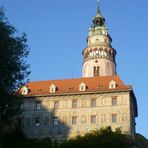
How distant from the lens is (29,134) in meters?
53.1

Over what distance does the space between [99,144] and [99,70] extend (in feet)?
96.6

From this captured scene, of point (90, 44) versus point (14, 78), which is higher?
point (90, 44)

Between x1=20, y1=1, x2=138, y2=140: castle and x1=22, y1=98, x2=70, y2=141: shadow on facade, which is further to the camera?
x1=22, y1=98, x2=70, y2=141: shadow on facade

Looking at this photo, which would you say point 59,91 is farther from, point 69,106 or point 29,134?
point 29,134

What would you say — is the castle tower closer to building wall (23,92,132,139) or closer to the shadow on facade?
building wall (23,92,132,139)

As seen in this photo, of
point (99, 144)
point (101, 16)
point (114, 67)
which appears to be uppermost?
point (101, 16)

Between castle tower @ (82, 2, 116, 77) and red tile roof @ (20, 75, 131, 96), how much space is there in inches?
459

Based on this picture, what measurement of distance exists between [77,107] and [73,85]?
413 cm

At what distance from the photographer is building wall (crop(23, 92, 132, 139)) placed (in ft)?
169

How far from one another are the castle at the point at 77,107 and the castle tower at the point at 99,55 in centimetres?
1204

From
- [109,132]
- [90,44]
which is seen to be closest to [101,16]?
[90,44]

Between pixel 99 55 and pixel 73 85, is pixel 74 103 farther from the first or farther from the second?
pixel 99 55

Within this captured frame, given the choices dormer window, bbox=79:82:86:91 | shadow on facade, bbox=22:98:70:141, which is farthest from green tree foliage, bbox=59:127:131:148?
dormer window, bbox=79:82:86:91

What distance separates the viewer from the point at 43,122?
53.0 meters
